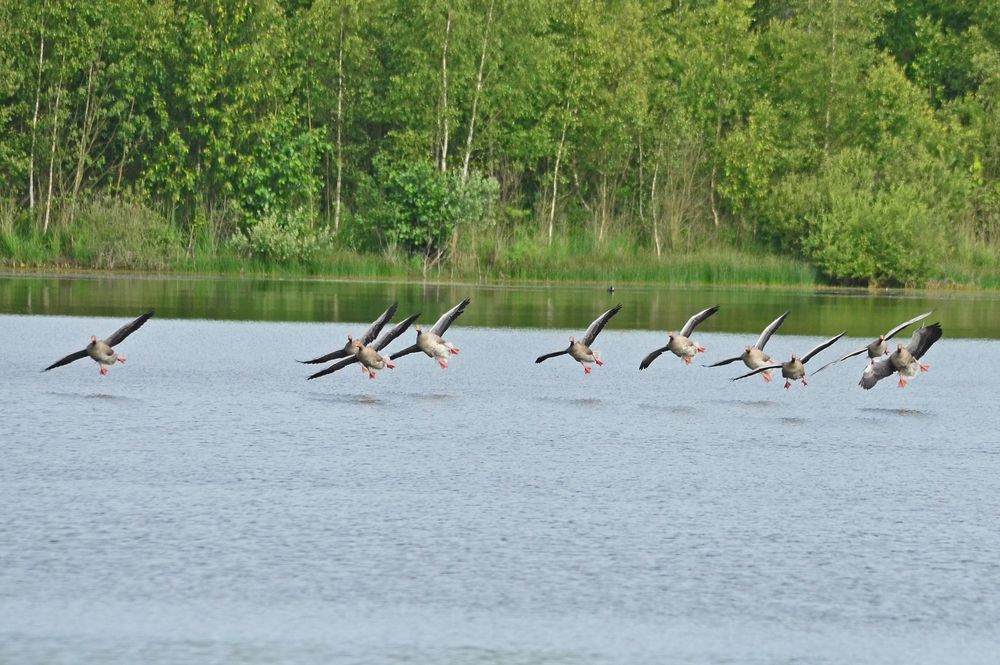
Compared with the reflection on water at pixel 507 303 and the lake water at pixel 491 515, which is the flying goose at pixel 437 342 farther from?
the reflection on water at pixel 507 303

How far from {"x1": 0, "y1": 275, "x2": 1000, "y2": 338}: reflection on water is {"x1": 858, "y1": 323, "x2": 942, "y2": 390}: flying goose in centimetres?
749

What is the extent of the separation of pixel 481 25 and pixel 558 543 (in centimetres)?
4465

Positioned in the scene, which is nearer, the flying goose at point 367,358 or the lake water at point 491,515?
the lake water at point 491,515

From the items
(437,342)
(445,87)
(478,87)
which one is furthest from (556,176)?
(437,342)

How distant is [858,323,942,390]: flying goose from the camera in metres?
21.2

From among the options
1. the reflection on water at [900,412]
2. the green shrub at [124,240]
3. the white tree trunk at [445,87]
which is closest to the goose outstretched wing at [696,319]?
the reflection on water at [900,412]

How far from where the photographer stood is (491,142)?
5803 cm

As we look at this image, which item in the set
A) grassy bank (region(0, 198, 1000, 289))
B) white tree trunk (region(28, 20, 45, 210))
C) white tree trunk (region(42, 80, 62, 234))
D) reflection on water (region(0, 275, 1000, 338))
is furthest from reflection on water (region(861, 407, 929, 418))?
white tree trunk (region(28, 20, 45, 210))

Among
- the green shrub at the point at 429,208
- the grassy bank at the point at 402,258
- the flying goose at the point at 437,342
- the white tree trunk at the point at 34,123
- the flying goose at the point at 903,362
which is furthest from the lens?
the green shrub at the point at 429,208

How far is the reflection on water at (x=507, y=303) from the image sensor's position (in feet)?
110

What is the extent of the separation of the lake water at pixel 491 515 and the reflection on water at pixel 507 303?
290 inches

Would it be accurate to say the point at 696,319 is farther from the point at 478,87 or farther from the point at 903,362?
the point at 478,87

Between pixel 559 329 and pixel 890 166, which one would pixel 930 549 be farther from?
pixel 890 166

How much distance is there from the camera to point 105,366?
2200 cm
